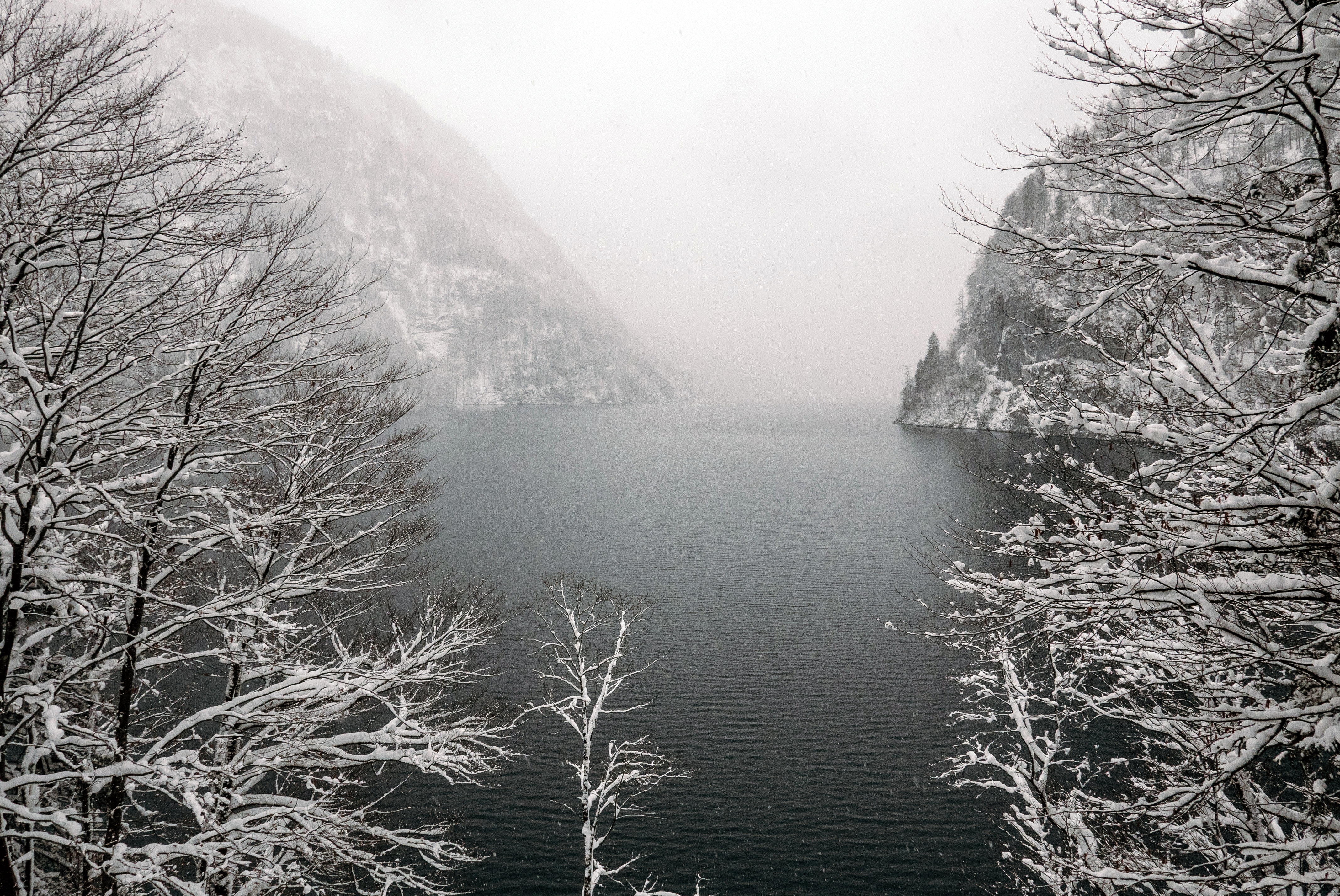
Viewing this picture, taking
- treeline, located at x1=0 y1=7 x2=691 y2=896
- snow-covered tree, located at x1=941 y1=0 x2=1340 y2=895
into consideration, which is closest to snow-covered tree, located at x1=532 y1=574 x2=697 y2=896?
treeline, located at x1=0 y1=7 x2=691 y2=896

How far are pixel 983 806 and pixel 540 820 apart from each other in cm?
1213

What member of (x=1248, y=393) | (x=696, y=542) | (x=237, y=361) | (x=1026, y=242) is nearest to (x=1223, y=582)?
(x=1026, y=242)

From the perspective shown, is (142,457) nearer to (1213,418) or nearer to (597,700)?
(1213,418)

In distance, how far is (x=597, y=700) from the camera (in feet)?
63.6

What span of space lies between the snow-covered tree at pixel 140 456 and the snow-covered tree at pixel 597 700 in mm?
→ 2931

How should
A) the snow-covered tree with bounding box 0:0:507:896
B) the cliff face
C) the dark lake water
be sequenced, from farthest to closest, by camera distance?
the cliff face → the dark lake water → the snow-covered tree with bounding box 0:0:507:896

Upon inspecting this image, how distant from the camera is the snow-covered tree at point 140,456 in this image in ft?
17.8

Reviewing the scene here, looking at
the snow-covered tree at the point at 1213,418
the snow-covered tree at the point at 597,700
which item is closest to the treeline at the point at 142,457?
the snow-covered tree at the point at 597,700

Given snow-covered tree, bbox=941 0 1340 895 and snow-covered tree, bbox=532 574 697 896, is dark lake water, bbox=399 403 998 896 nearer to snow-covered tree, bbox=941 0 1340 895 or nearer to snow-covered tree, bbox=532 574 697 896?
snow-covered tree, bbox=532 574 697 896

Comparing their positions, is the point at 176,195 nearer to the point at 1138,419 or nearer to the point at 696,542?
the point at 1138,419

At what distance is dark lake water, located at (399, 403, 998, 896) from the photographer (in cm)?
1544

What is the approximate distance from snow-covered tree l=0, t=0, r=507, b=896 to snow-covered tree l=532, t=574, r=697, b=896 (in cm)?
293

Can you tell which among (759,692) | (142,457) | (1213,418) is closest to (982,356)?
(759,692)

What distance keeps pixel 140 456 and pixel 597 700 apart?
49.3ft
